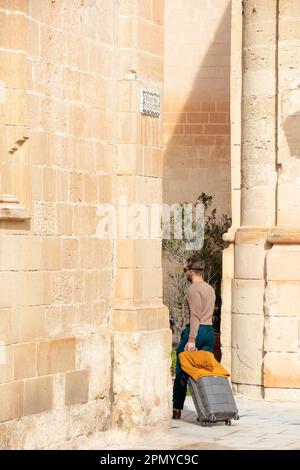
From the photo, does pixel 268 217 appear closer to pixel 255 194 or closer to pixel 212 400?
pixel 255 194

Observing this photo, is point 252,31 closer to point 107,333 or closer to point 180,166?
point 107,333

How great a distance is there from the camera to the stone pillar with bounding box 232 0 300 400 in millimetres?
13906

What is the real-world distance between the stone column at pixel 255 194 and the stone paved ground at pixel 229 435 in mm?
971

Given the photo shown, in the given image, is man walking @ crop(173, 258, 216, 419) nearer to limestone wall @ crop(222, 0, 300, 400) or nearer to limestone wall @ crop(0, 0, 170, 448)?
limestone wall @ crop(0, 0, 170, 448)

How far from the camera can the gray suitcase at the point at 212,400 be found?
38.3ft

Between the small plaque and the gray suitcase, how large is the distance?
2392 mm

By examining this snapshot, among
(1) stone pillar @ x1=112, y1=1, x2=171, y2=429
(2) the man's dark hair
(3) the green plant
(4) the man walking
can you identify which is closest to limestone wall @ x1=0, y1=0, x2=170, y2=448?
(1) stone pillar @ x1=112, y1=1, x2=171, y2=429

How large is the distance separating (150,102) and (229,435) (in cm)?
288

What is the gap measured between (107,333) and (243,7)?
5.17 m

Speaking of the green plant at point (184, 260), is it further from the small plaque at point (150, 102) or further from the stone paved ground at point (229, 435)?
the small plaque at point (150, 102)

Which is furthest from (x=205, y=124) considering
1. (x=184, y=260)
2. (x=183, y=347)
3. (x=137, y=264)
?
(x=137, y=264)

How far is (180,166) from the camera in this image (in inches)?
852

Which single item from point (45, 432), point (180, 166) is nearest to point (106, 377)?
point (45, 432)

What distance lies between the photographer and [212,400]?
1168 cm
